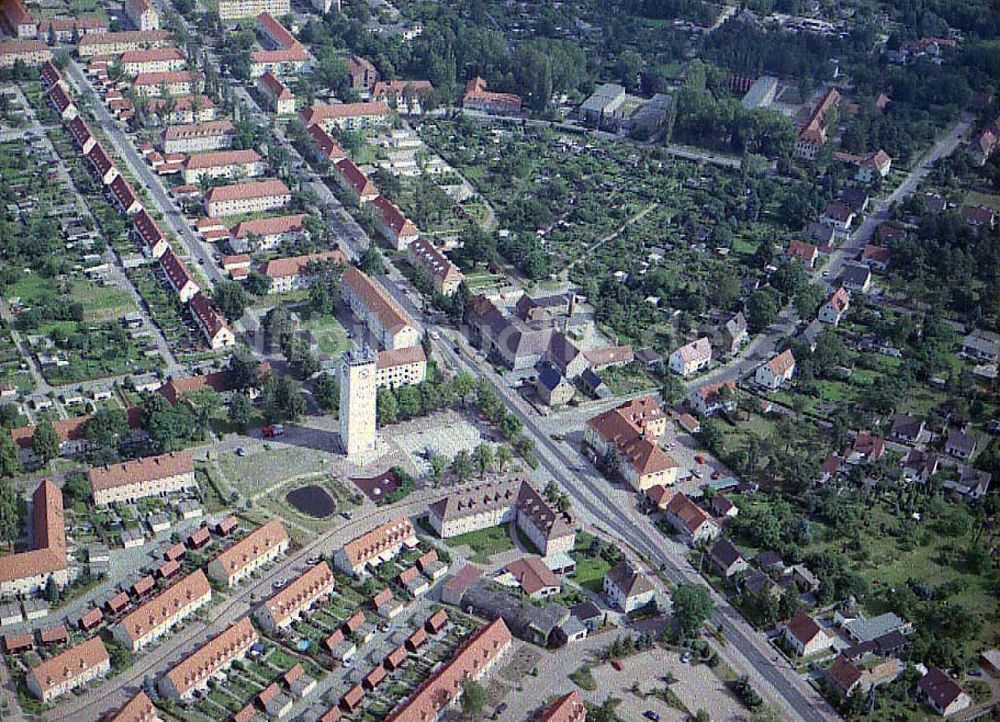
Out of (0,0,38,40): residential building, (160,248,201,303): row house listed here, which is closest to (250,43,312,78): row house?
(0,0,38,40): residential building

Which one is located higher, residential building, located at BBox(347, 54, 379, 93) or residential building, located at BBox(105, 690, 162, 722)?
residential building, located at BBox(105, 690, 162, 722)

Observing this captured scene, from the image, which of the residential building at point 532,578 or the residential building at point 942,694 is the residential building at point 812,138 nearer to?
the residential building at point 532,578

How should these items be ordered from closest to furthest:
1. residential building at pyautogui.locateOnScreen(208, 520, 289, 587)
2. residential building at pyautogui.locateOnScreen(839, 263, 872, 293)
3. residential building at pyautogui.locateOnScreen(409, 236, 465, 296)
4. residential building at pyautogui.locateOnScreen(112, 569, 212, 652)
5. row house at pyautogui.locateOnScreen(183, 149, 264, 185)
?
residential building at pyautogui.locateOnScreen(112, 569, 212, 652) → residential building at pyautogui.locateOnScreen(208, 520, 289, 587) → residential building at pyautogui.locateOnScreen(409, 236, 465, 296) → residential building at pyautogui.locateOnScreen(839, 263, 872, 293) → row house at pyautogui.locateOnScreen(183, 149, 264, 185)

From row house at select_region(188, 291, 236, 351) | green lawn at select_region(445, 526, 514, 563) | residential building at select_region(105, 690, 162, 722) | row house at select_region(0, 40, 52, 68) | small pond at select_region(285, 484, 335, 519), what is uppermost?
residential building at select_region(105, 690, 162, 722)

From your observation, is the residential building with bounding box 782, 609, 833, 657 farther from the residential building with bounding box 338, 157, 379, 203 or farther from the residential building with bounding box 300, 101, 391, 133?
the residential building with bounding box 300, 101, 391, 133

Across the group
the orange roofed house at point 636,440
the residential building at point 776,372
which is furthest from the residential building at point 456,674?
the residential building at point 776,372

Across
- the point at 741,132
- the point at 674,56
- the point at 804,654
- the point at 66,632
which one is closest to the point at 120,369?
the point at 66,632

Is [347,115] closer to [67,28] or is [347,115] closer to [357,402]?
[67,28]
